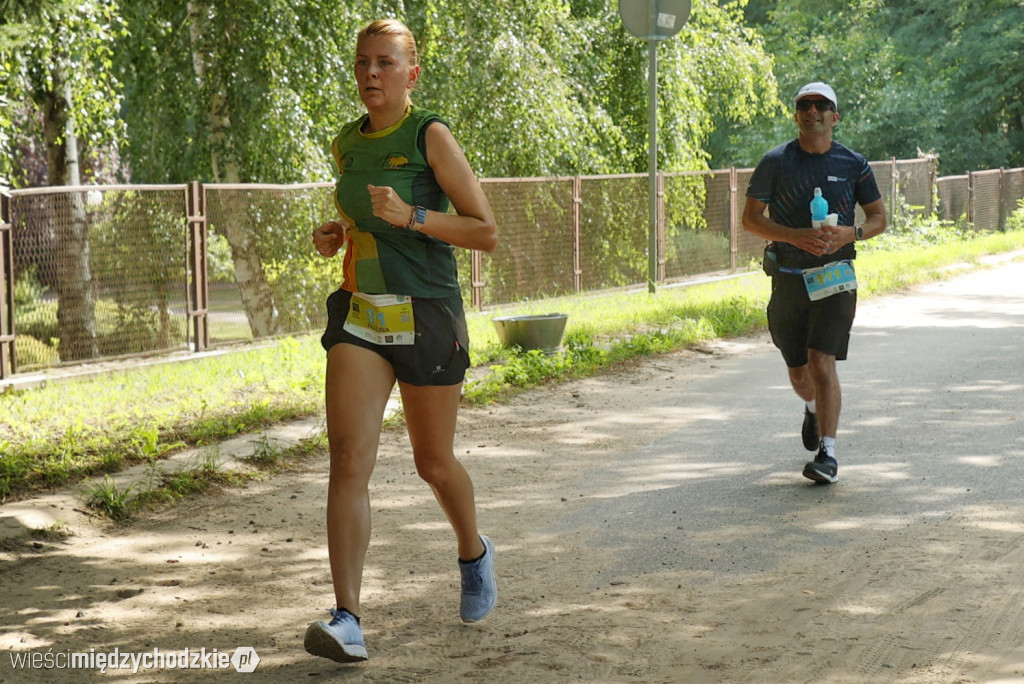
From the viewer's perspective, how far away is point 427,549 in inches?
238

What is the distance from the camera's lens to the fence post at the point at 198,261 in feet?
41.2

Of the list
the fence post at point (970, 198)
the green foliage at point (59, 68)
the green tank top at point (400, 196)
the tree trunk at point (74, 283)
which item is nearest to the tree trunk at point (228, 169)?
the green foliage at point (59, 68)

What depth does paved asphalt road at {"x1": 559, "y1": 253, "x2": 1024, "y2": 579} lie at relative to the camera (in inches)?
244

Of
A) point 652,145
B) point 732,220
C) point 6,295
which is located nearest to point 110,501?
point 6,295

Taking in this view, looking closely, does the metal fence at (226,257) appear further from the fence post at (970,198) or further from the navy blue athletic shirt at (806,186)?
the fence post at (970,198)

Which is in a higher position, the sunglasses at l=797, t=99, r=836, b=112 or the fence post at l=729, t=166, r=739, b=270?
the sunglasses at l=797, t=99, r=836, b=112

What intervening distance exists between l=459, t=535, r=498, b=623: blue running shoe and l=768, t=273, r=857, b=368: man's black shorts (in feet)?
9.57

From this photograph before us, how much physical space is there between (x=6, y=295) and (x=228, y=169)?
21.3 ft

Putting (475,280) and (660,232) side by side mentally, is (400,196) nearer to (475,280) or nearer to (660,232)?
(475,280)

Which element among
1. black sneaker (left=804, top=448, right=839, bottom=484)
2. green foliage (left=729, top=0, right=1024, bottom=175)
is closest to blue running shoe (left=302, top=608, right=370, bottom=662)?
black sneaker (left=804, top=448, right=839, bottom=484)

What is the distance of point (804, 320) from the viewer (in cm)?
734

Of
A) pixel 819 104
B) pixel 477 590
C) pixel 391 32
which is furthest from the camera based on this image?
pixel 819 104

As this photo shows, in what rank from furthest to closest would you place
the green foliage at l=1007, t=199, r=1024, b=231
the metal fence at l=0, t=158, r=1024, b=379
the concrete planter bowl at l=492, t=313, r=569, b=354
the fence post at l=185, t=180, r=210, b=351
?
the green foliage at l=1007, t=199, r=1024, b=231
the fence post at l=185, t=180, r=210, b=351
the concrete planter bowl at l=492, t=313, r=569, b=354
the metal fence at l=0, t=158, r=1024, b=379

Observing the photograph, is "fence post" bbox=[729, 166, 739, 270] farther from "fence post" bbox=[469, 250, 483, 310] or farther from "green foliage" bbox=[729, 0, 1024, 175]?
"green foliage" bbox=[729, 0, 1024, 175]
